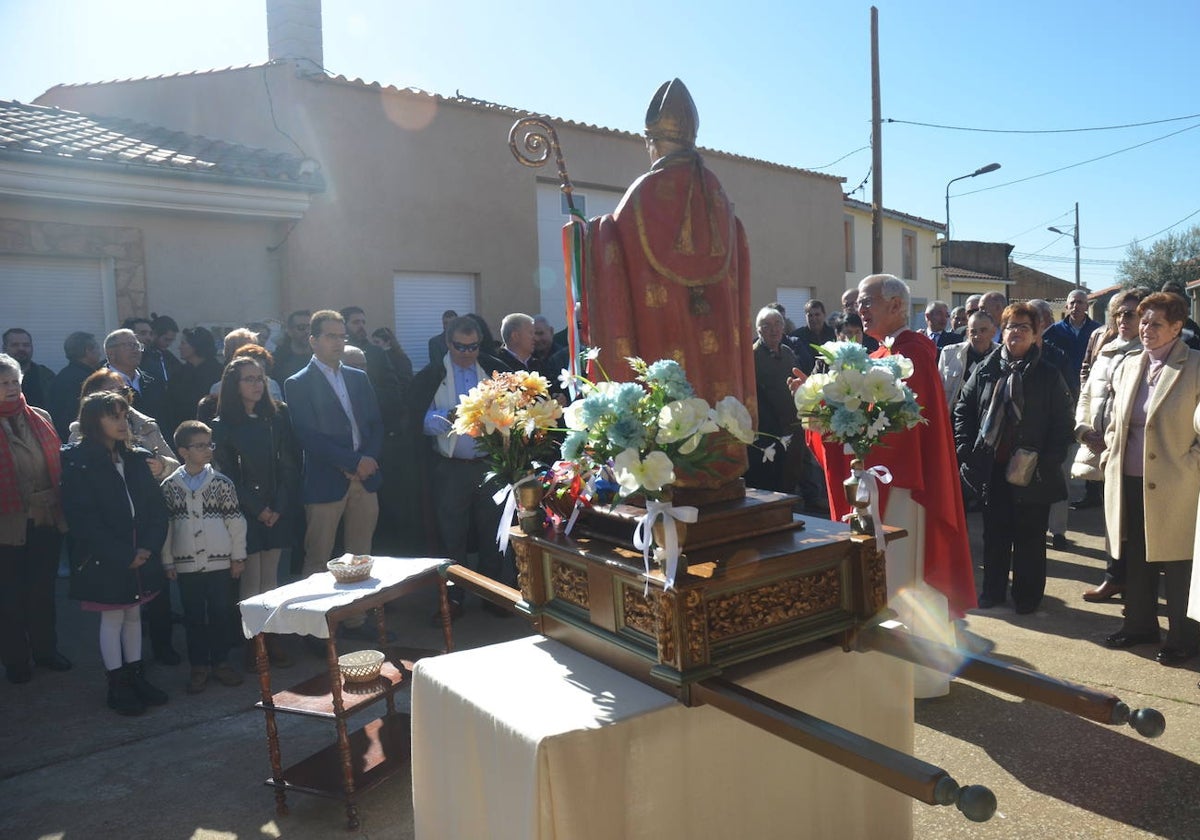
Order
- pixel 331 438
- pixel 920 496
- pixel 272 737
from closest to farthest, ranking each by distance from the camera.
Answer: pixel 272 737 < pixel 920 496 < pixel 331 438

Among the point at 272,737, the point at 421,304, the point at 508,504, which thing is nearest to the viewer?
the point at 508,504

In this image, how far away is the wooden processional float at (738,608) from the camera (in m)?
1.99

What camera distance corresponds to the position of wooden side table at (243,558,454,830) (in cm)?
341

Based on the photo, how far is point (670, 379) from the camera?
91.0 inches

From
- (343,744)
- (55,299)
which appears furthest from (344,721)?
(55,299)

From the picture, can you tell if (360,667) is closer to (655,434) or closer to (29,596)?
(655,434)

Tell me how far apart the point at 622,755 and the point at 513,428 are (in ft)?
3.48

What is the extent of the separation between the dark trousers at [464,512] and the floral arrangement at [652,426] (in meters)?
3.68

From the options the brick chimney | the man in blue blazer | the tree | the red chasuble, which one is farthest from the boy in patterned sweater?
the tree

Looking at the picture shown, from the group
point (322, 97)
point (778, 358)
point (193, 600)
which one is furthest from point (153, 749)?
point (322, 97)

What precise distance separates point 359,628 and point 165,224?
4866 millimetres

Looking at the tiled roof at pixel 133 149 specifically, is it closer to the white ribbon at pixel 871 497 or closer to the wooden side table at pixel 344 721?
the wooden side table at pixel 344 721

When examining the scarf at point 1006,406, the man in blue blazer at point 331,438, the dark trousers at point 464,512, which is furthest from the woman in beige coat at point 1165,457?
the man in blue blazer at point 331,438

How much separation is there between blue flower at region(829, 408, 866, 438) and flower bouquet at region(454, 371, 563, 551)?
864 millimetres
